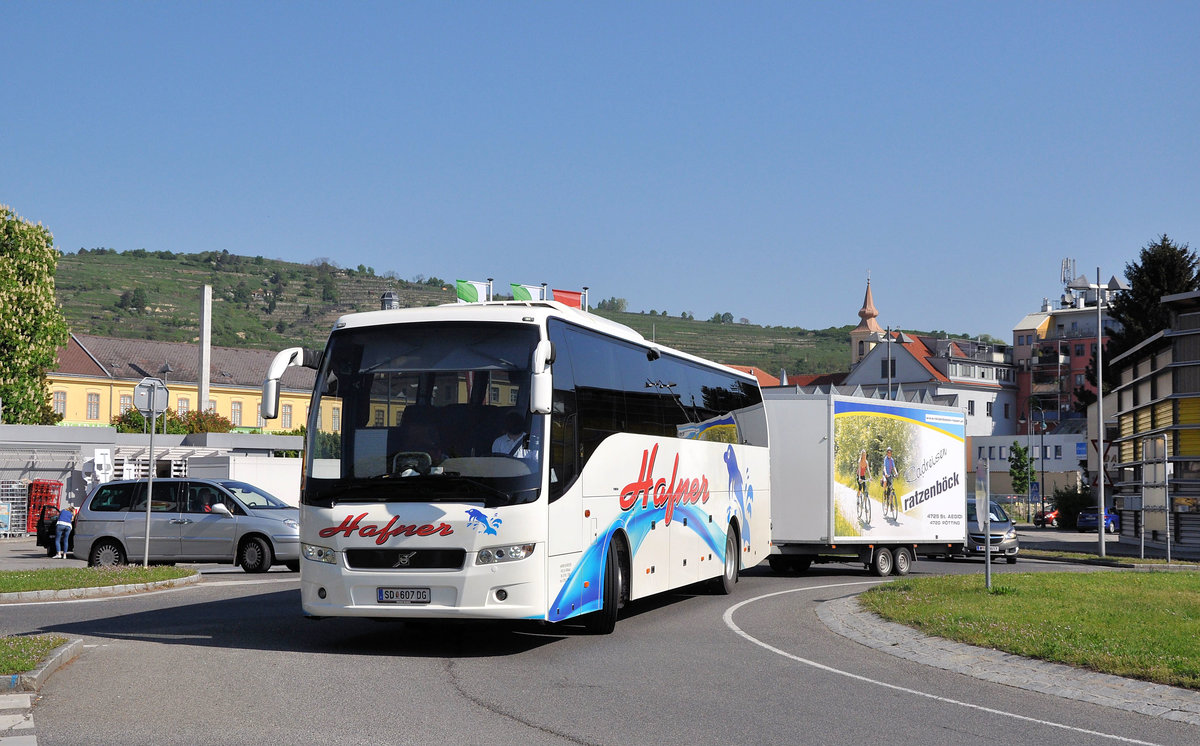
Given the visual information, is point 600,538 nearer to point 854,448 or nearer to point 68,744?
point 68,744

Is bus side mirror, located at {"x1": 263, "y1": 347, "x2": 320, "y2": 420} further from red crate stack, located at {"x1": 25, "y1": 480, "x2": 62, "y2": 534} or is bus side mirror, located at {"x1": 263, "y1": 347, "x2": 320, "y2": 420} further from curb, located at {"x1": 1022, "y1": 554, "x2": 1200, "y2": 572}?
red crate stack, located at {"x1": 25, "y1": 480, "x2": 62, "y2": 534}

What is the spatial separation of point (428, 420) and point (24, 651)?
161 inches

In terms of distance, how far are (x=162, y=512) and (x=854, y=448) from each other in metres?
13.6

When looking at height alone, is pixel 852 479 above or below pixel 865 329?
below

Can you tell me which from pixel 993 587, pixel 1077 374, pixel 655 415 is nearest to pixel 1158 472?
pixel 993 587

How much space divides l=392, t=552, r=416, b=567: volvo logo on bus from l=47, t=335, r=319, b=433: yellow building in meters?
85.3

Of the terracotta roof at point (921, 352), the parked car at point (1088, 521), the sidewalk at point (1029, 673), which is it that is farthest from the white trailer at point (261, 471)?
the terracotta roof at point (921, 352)

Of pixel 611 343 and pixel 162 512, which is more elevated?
pixel 611 343

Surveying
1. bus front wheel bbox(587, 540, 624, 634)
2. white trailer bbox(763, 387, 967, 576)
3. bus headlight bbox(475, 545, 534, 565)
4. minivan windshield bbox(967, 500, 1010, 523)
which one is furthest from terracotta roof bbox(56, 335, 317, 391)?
bus headlight bbox(475, 545, 534, 565)

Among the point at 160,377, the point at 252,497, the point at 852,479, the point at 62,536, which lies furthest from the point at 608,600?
the point at 160,377

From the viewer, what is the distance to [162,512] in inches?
963

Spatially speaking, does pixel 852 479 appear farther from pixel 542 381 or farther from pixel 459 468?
Answer: pixel 459 468

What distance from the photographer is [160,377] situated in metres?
103

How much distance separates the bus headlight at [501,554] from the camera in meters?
11.8
